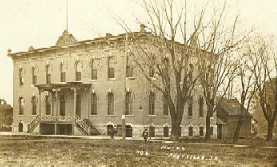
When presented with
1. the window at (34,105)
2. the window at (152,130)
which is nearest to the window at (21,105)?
the window at (34,105)

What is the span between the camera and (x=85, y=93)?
30.0 m

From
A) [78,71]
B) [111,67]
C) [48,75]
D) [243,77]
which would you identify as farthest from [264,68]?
[48,75]

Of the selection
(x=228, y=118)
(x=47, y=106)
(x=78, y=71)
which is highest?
(x=78, y=71)

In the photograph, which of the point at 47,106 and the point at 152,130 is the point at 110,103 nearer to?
the point at 152,130

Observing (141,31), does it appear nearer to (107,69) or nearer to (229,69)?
(229,69)

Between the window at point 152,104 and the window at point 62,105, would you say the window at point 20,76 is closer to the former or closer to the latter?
the window at point 62,105

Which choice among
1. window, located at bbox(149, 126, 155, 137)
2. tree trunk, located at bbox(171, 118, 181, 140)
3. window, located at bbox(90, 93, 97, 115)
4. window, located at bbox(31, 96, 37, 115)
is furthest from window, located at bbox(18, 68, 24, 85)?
tree trunk, located at bbox(171, 118, 181, 140)

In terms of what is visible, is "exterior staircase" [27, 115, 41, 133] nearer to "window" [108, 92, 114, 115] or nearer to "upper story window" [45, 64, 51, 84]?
"upper story window" [45, 64, 51, 84]

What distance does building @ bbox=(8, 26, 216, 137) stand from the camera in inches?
1102

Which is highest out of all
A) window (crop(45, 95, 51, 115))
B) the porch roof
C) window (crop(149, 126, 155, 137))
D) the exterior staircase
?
the porch roof

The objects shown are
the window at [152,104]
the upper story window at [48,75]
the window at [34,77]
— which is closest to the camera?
the window at [152,104]

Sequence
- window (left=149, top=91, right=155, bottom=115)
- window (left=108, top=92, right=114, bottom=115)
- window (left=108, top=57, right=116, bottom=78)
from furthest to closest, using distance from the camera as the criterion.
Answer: window (left=108, top=92, right=114, bottom=115) < window (left=108, top=57, right=116, bottom=78) < window (left=149, top=91, right=155, bottom=115)

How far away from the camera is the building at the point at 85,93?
91.8 ft

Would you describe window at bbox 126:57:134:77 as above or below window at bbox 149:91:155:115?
above
